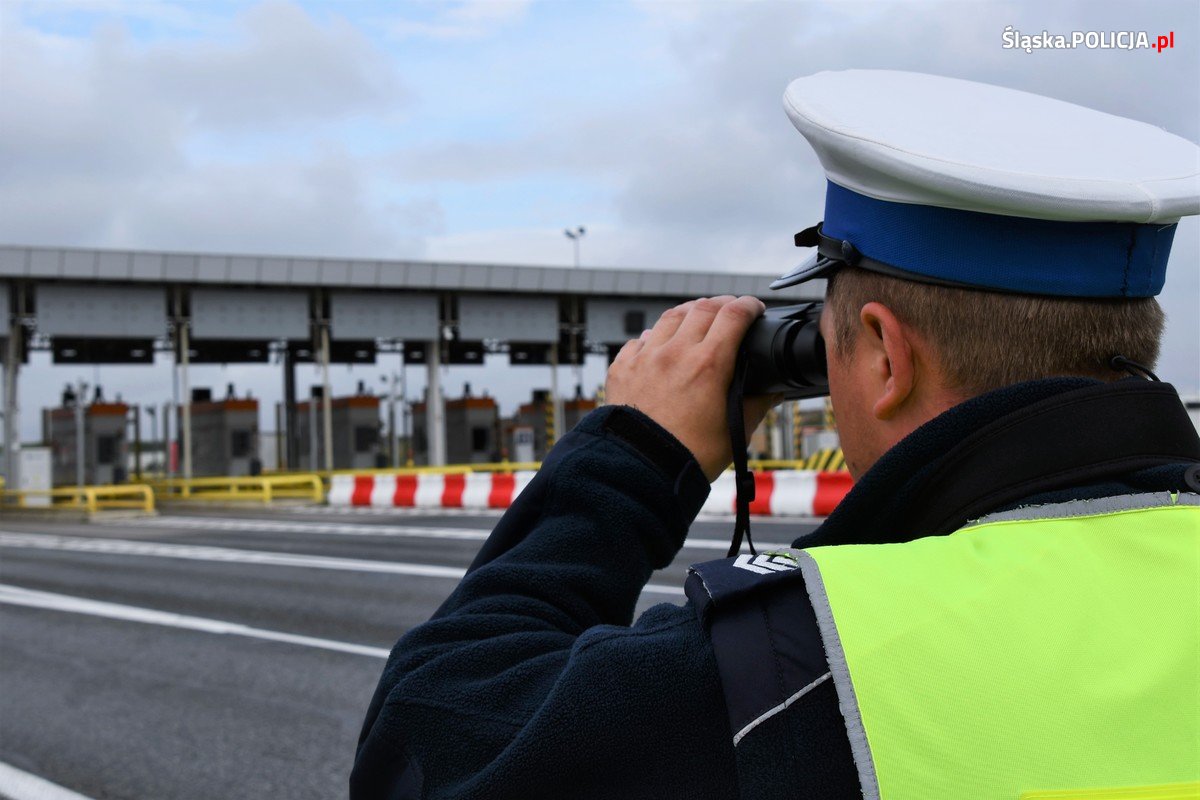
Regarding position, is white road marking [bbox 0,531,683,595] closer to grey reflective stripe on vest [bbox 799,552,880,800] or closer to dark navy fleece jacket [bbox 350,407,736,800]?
dark navy fleece jacket [bbox 350,407,736,800]

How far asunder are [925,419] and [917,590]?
0.28 meters

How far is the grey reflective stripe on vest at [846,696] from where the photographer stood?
943 millimetres

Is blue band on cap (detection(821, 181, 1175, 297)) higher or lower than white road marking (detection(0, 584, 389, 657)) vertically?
higher

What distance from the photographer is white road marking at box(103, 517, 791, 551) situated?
14.0 m

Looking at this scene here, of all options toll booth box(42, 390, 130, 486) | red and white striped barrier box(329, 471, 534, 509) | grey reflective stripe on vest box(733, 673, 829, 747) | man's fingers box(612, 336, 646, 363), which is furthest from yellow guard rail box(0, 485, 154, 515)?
grey reflective stripe on vest box(733, 673, 829, 747)

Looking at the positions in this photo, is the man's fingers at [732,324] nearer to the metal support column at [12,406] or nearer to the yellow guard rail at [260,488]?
the yellow guard rail at [260,488]

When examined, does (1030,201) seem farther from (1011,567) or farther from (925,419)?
(1011,567)

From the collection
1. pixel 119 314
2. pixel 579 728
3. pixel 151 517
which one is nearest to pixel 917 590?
pixel 579 728

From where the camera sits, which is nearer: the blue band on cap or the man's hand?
the blue band on cap

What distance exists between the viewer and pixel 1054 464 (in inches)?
41.9

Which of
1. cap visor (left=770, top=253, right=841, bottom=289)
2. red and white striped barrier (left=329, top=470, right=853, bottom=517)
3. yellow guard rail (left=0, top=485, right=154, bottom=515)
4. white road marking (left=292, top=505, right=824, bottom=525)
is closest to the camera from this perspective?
cap visor (left=770, top=253, right=841, bottom=289)

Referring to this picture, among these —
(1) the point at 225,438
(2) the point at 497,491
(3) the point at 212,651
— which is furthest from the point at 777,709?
(1) the point at 225,438

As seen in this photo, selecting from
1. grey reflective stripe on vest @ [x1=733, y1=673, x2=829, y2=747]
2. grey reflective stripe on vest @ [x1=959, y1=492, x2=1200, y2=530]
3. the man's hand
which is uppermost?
the man's hand

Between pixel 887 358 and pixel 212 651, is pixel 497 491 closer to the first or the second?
pixel 212 651
